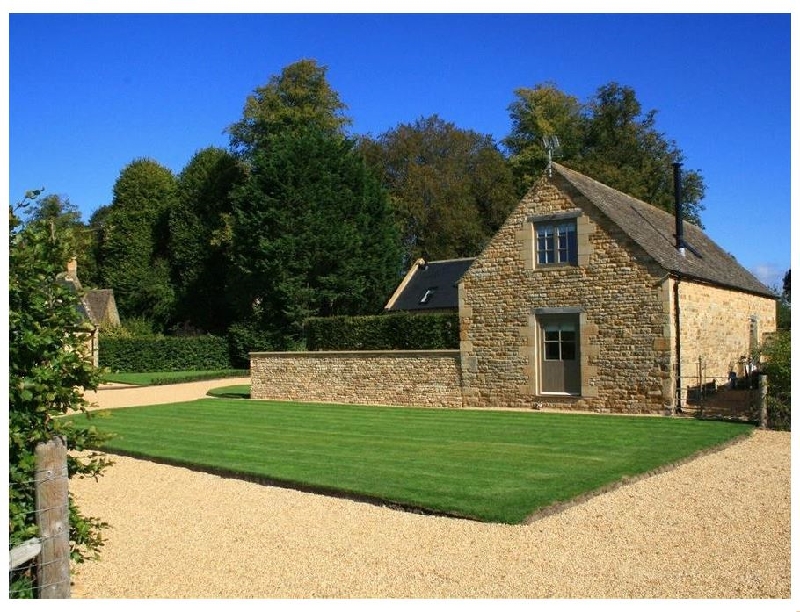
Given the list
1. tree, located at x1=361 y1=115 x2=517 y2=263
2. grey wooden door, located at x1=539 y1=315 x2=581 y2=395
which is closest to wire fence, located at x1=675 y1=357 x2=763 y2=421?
grey wooden door, located at x1=539 y1=315 x2=581 y2=395

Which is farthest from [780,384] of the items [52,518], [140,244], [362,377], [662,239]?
[140,244]

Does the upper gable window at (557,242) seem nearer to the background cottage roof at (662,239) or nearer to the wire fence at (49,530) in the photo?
the background cottage roof at (662,239)

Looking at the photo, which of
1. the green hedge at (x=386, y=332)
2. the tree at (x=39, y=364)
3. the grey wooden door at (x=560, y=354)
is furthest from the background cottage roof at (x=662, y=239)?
the tree at (x=39, y=364)

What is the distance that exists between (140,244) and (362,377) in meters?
30.2

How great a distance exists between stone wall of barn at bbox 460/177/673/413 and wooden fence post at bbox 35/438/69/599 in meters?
14.7

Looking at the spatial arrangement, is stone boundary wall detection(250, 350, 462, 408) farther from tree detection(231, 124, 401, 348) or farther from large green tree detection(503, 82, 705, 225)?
large green tree detection(503, 82, 705, 225)

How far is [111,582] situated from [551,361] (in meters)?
14.3

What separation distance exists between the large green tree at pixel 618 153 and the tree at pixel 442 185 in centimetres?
244

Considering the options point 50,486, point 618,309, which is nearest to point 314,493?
point 50,486

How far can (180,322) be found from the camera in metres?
46.2

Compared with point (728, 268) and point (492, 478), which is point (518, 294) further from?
point (492, 478)

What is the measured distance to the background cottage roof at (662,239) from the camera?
59.3 feet

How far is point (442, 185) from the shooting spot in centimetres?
4419

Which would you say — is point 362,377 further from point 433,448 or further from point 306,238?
point 306,238
